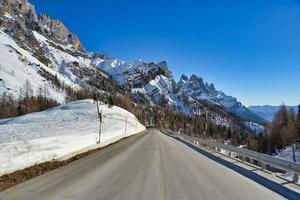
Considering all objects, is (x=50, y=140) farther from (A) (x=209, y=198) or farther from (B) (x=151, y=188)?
(A) (x=209, y=198)

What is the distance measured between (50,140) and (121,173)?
4449mm

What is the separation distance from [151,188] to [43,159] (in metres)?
6.55

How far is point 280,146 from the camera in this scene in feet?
348

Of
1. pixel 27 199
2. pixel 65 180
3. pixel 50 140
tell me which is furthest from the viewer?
pixel 50 140

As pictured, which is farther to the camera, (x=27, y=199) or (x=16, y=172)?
(x=16, y=172)

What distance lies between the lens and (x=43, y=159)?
14352mm

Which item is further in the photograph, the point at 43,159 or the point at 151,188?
the point at 43,159

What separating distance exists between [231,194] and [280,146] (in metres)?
105

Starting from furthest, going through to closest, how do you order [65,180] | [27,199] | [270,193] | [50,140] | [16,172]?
[50,140] → [16,172] → [65,180] → [270,193] → [27,199]

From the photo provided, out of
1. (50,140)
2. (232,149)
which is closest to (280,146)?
(232,149)

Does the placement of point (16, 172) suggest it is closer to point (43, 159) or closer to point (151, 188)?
point (43, 159)

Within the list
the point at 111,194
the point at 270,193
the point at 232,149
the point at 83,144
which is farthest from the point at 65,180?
the point at 232,149

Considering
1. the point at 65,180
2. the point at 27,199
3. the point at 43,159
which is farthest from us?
the point at 43,159

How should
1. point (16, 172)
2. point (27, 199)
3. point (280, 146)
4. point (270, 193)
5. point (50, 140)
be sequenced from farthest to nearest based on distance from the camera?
1. point (280, 146)
2. point (50, 140)
3. point (16, 172)
4. point (270, 193)
5. point (27, 199)
